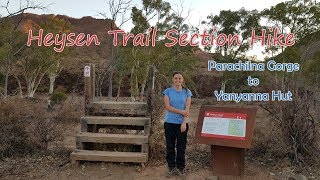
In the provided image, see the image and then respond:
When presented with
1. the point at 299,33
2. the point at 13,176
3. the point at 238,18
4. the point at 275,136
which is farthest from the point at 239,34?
the point at 13,176

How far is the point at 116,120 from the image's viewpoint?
596 cm

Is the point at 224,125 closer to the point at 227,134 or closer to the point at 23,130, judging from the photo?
the point at 227,134

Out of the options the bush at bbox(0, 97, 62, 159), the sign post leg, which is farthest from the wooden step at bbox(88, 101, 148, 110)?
the sign post leg

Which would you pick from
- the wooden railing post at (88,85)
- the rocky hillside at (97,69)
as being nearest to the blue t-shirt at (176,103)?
the wooden railing post at (88,85)

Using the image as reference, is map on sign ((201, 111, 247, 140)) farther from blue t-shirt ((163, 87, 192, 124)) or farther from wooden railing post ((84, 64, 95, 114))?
wooden railing post ((84, 64, 95, 114))

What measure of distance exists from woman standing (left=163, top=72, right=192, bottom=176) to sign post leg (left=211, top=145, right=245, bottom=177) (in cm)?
51

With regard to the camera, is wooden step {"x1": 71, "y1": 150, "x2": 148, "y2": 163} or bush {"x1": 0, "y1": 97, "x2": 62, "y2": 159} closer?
wooden step {"x1": 71, "y1": 150, "x2": 148, "y2": 163}

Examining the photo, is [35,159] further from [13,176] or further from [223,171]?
[223,171]

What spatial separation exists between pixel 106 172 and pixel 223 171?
1806 millimetres

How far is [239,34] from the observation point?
3281 cm

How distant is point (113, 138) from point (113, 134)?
0.55 ft

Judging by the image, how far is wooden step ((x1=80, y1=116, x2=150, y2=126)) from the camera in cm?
589

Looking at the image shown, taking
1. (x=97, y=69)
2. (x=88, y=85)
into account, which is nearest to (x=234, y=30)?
(x=97, y=69)

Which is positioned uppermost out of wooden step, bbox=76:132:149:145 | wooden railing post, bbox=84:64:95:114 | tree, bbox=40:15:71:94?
tree, bbox=40:15:71:94
